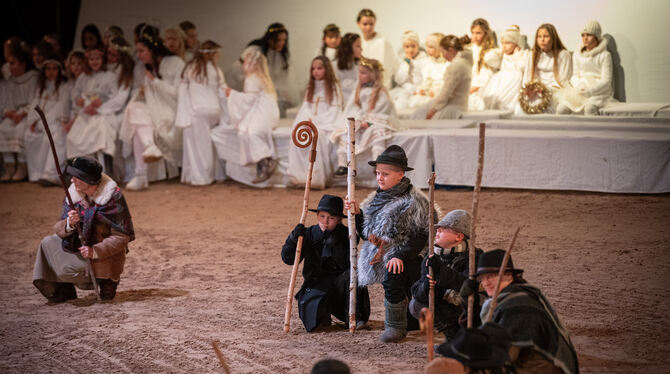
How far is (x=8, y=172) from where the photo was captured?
12.2 metres

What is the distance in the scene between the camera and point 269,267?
6953mm

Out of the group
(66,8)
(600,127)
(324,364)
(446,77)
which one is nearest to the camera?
(324,364)

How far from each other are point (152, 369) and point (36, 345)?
2.94 feet

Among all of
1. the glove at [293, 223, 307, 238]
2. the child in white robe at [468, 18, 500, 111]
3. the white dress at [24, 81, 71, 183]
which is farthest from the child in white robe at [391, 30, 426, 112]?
the glove at [293, 223, 307, 238]

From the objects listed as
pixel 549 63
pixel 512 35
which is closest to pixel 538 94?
pixel 549 63

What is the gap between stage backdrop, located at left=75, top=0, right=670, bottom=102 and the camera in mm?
11297

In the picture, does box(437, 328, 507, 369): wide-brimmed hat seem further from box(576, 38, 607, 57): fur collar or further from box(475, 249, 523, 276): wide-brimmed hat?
box(576, 38, 607, 57): fur collar

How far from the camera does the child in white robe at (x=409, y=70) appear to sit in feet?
41.3

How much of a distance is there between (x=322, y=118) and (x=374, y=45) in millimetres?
2369

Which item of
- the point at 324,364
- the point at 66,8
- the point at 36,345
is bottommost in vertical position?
the point at 36,345

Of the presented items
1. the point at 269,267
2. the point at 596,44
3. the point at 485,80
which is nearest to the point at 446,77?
the point at 485,80

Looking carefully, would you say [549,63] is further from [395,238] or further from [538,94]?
[395,238]

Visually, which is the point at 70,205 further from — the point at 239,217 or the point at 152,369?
the point at 239,217

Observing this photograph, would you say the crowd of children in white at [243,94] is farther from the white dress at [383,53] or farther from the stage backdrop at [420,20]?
the stage backdrop at [420,20]
